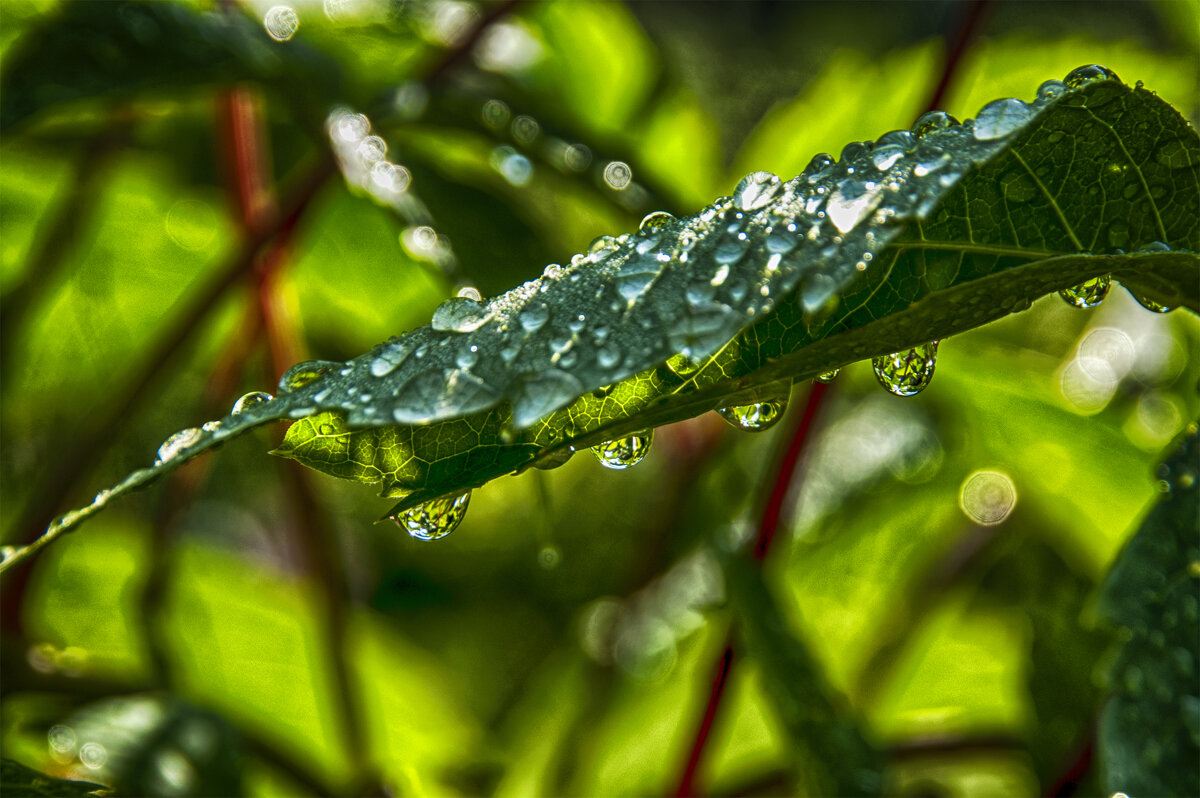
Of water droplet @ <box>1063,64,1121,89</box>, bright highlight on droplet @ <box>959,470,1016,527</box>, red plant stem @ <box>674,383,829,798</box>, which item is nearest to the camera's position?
water droplet @ <box>1063,64,1121,89</box>

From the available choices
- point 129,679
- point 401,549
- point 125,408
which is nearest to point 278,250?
point 125,408

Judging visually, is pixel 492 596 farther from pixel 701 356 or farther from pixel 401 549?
pixel 701 356

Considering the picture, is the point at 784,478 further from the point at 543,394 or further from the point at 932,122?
the point at 543,394

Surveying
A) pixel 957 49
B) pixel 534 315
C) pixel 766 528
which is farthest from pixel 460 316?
pixel 957 49

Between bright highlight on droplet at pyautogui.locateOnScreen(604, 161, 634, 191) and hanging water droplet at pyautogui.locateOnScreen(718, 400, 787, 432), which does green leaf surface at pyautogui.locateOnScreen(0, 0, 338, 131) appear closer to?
bright highlight on droplet at pyautogui.locateOnScreen(604, 161, 634, 191)

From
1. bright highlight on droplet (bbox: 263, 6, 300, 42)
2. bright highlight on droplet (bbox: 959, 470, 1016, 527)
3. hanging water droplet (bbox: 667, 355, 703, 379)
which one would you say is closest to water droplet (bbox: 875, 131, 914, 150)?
hanging water droplet (bbox: 667, 355, 703, 379)
